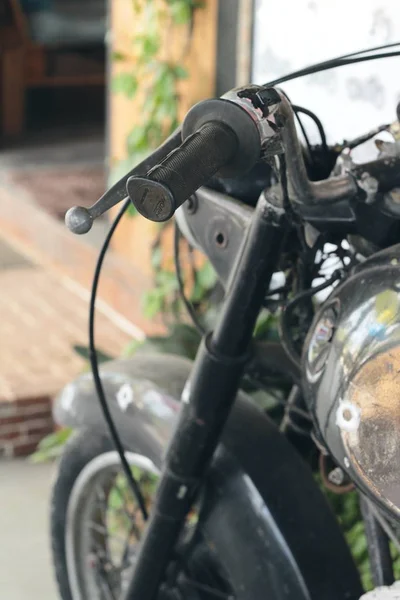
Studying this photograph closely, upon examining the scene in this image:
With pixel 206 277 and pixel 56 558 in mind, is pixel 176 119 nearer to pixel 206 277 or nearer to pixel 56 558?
pixel 206 277

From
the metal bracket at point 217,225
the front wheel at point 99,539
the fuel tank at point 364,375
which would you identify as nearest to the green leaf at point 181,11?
the front wheel at point 99,539

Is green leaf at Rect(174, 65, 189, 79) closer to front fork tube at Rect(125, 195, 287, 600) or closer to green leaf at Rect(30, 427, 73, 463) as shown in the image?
green leaf at Rect(30, 427, 73, 463)

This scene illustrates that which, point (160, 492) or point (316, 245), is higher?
point (316, 245)

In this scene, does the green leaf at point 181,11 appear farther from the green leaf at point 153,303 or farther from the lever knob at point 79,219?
the lever knob at point 79,219

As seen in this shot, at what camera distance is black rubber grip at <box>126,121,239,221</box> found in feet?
2.87

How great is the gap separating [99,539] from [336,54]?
126cm

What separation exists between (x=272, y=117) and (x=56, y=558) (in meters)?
1.07

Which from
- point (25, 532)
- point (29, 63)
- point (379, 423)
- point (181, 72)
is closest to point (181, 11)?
point (181, 72)

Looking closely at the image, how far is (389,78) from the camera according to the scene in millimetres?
2285

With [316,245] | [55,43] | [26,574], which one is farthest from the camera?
[55,43]

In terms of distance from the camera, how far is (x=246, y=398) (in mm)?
1503

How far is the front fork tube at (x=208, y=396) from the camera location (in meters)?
1.19

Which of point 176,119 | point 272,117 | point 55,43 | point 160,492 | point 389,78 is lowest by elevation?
point 55,43

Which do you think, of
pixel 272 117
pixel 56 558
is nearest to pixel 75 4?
pixel 56 558
